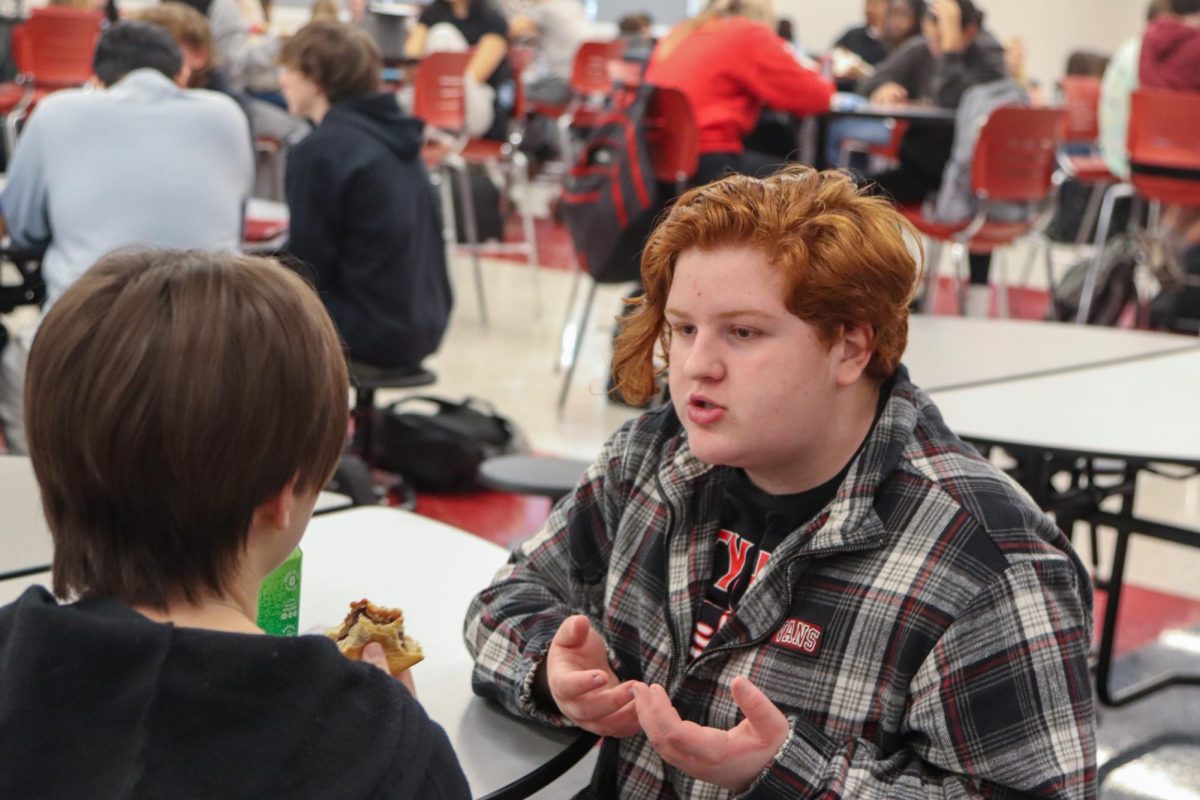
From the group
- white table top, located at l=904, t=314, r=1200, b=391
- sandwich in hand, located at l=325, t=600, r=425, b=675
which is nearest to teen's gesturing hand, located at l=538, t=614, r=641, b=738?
sandwich in hand, located at l=325, t=600, r=425, b=675

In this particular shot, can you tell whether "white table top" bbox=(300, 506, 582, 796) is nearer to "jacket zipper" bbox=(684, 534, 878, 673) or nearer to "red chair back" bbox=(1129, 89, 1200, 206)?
"jacket zipper" bbox=(684, 534, 878, 673)

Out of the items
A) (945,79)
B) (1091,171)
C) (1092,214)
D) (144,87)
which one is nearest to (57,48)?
(144,87)

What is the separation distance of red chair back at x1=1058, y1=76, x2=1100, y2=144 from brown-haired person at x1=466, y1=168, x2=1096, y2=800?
22.6 ft

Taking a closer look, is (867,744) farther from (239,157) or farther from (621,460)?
(239,157)

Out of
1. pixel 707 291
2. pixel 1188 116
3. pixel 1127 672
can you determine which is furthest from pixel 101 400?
pixel 1188 116

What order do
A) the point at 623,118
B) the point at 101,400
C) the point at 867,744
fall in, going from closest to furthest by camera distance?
the point at 101,400 → the point at 867,744 → the point at 623,118

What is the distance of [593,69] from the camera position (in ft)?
27.3

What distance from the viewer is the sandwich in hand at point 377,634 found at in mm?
1129

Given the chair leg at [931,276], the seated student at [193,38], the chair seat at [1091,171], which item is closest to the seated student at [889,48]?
the chair leg at [931,276]

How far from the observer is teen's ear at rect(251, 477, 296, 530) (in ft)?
2.75

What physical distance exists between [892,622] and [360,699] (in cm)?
50

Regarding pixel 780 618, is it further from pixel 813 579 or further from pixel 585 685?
pixel 585 685

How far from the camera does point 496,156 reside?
688 cm

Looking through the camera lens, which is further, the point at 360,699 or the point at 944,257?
the point at 944,257
